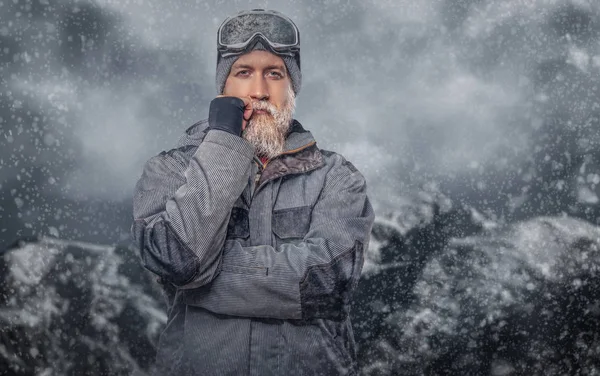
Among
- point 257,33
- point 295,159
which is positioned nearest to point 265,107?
point 295,159

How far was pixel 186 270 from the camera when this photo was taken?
183 cm

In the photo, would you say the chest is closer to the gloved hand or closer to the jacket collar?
the jacket collar

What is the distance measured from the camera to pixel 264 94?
239 cm

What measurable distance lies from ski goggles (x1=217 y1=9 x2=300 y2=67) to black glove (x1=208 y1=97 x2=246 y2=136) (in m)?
0.41

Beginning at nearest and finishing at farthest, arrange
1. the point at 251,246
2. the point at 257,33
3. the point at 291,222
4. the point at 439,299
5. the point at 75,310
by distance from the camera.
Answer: the point at 251,246, the point at 291,222, the point at 257,33, the point at 75,310, the point at 439,299

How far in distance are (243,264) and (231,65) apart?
1007mm

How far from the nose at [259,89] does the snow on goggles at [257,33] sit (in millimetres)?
160

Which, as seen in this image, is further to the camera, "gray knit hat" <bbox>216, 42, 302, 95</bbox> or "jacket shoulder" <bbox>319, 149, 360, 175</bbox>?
"gray knit hat" <bbox>216, 42, 302, 95</bbox>

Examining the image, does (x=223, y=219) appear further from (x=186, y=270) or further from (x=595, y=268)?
(x=595, y=268)

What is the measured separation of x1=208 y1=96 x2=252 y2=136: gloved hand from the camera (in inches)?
83.0

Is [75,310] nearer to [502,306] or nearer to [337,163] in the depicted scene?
[337,163]

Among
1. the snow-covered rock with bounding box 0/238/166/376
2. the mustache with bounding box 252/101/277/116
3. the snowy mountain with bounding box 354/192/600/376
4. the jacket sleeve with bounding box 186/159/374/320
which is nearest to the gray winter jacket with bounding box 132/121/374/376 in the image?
the jacket sleeve with bounding box 186/159/374/320

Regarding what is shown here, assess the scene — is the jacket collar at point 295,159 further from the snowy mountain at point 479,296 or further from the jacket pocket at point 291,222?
the snowy mountain at point 479,296

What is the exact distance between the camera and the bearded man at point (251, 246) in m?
1.90
